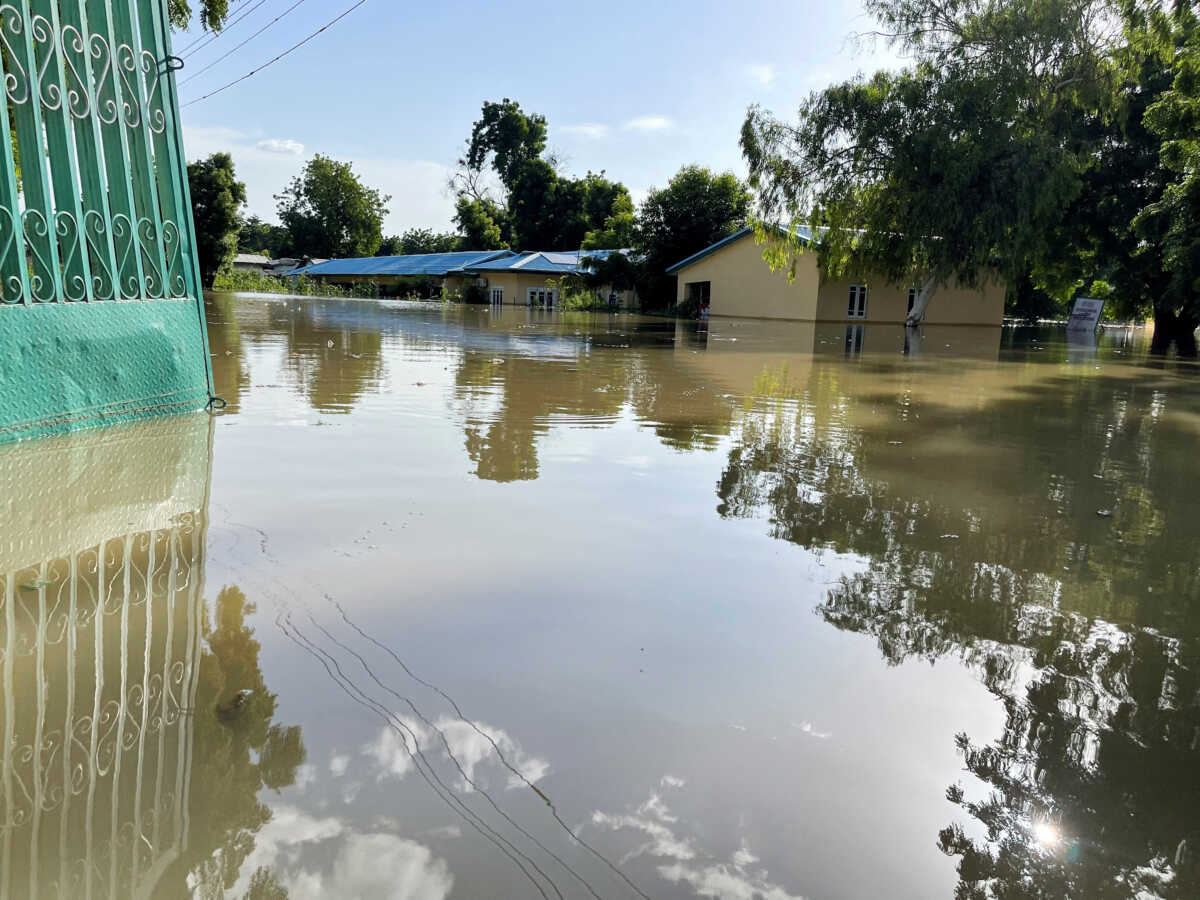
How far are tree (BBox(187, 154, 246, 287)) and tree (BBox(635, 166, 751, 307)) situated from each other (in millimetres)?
31086

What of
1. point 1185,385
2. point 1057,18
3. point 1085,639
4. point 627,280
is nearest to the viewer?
point 1085,639

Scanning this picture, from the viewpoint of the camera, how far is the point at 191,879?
83.1 inches

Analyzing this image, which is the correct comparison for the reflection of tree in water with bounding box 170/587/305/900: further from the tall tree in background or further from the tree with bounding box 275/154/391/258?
the tree with bounding box 275/154/391/258

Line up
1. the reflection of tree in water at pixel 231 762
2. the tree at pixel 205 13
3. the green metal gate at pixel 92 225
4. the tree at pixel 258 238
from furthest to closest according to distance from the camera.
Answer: the tree at pixel 258 238
the tree at pixel 205 13
the green metal gate at pixel 92 225
the reflection of tree in water at pixel 231 762

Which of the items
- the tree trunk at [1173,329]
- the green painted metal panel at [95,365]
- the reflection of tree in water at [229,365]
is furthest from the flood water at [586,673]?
the tree trunk at [1173,329]

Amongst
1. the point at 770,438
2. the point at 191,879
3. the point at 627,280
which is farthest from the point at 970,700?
the point at 627,280

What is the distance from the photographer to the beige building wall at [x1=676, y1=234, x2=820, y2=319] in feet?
125

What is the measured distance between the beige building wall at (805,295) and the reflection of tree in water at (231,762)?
120 feet

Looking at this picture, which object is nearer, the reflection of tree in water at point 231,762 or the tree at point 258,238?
the reflection of tree in water at point 231,762

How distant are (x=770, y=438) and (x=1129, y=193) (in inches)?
1006

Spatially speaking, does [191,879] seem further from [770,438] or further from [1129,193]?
[1129,193]

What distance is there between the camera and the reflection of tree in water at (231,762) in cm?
215

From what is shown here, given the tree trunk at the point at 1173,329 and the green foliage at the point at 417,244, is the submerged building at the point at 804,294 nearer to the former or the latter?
the tree trunk at the point at 1173,329

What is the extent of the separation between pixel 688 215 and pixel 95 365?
1525 inches
